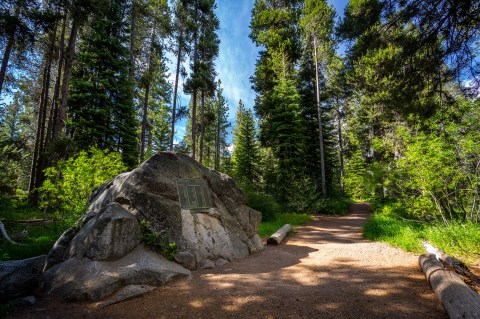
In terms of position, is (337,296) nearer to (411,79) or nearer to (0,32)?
(411,79)

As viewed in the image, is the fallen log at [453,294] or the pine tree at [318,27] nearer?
the fallen log at [453,294]

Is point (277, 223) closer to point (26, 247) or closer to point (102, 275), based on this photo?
point (102, 275)

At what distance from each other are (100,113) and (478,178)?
17422 millimetres

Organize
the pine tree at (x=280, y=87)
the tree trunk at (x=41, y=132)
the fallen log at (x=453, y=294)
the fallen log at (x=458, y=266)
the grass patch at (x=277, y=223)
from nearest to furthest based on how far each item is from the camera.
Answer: the fallen log at (x=453, y=294), the fallen log at (x=458, y=266), the grass patch at (x=277, y=223), the tree trunk at (x=41, y=132), the pine tree at (x=280, y=87)

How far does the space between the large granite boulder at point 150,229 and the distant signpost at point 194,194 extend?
12cm

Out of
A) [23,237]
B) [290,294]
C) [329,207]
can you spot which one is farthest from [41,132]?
[329,207]

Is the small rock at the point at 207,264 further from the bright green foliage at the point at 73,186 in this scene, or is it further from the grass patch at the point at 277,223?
the grass patch at the point at 277,223

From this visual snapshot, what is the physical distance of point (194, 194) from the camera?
6277 mm

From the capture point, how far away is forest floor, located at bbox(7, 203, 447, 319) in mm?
3089

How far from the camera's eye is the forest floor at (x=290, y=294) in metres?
3.09

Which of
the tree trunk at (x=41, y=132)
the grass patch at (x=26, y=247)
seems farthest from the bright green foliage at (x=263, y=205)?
the tree trunk at (x=41, y=132)

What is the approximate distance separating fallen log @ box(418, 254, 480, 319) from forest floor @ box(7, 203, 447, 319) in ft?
0.49

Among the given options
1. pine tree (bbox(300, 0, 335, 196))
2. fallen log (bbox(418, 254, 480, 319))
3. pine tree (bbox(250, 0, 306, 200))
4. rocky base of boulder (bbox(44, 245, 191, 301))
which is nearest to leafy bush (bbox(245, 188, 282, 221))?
pine tree (bbox(250, 0, 306, 200))

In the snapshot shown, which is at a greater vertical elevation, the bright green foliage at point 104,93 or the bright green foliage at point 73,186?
the bright green foliage at point 104,93
